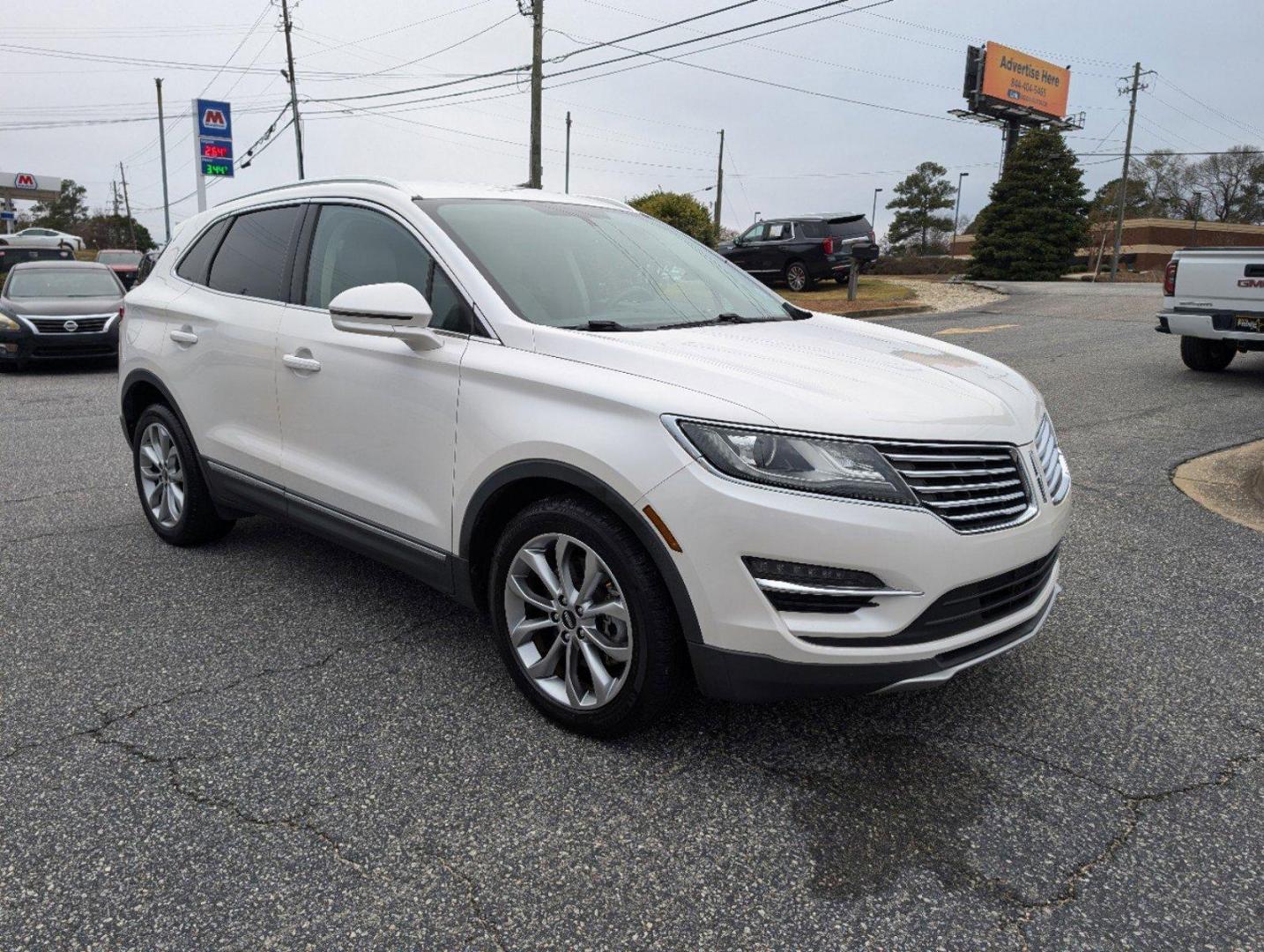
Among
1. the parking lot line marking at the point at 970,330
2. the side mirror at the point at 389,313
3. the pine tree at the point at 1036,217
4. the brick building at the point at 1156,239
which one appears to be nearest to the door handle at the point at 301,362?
the side mirror at the point at 389,313

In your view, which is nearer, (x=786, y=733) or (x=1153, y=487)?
(x=786, y=733)

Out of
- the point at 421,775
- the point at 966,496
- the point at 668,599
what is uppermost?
the point at 966,496

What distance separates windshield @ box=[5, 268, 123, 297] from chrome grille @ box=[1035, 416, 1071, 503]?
13713 millimetres

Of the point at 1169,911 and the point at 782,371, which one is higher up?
the point at 782,371

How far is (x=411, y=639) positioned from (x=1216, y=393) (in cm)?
940

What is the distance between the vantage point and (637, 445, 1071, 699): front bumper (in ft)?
8.22

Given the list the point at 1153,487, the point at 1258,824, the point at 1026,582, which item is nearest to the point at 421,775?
the point at 1026,582

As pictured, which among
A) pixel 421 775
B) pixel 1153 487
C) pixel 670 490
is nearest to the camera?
pixel 670 490

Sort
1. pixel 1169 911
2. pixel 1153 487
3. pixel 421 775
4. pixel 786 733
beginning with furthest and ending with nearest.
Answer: pixel 1153 487
pixel 786 733
pixel 421 775
pixel 1169 911

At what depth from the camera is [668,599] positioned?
8.95ft

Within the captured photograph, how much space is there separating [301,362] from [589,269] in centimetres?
123

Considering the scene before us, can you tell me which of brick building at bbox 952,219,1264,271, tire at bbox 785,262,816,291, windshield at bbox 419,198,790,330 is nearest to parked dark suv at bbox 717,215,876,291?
tire at bbox 785,262,816,291

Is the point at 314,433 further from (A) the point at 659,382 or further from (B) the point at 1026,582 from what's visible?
(B) the point at 1026,582

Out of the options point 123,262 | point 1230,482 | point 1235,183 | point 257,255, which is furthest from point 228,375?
point 1235,183
